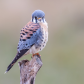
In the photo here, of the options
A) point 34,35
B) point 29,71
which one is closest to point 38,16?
point 34,35

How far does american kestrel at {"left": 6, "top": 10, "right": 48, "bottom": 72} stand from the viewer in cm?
253

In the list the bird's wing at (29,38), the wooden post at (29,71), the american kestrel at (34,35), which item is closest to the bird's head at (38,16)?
the american kestrel at (34,35)

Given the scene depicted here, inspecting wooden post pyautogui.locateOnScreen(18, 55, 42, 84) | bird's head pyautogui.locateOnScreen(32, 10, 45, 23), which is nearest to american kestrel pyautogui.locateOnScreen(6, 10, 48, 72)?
bird's head pyautogui.locateOnScreen(32, 10, 45, 23)

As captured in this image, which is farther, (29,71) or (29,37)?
(29,37)

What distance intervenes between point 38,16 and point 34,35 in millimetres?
301

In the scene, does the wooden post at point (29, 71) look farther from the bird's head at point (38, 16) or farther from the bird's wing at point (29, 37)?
the bird's head at point (38, 16)

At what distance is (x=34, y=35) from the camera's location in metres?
2.56

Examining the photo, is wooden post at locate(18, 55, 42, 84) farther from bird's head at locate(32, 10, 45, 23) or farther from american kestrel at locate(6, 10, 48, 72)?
bird's head at locate(32, 10, 45, 23)

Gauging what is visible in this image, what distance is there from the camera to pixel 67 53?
4410 millimetres

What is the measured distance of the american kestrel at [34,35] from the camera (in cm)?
253

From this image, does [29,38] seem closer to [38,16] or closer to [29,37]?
[29,37]

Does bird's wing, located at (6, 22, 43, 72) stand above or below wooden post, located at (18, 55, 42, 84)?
above

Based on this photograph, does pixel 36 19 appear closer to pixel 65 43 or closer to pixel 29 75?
pixel 29 75

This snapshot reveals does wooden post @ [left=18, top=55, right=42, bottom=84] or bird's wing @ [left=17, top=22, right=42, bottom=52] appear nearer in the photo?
wooden post @ [left=18, top=55, right=42, bottom=84]
